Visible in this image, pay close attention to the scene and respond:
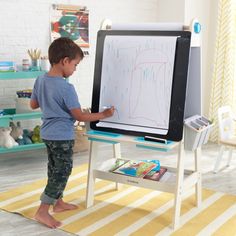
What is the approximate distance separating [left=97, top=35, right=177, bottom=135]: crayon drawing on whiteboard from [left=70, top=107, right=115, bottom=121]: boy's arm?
0.45 feet

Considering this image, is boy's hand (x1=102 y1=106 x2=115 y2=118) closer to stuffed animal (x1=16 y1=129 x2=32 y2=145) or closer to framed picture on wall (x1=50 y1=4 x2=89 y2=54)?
stuffed animal (x1=16 y1=129 x2=32 y2=145)

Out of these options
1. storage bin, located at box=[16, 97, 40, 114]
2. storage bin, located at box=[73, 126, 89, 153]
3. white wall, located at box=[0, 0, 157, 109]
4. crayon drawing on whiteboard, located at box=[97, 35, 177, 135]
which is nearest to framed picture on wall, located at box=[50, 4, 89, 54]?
white wall, located at box=[0, 0, 157, 109]

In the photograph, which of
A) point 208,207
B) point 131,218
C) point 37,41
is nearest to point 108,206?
point 131,218

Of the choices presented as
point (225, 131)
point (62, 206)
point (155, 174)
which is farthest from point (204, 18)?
point (62, 206)

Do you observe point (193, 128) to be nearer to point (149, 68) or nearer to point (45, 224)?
point (149, 68)

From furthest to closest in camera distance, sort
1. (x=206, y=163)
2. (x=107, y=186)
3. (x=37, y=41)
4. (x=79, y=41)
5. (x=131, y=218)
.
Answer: (x=79, y=41), (x=37, y=41), (x=206, y=163), (x=107, y=186), (x=131, y=218)

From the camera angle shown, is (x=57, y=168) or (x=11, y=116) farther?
(x=11, y=116)

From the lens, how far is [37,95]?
106 inches

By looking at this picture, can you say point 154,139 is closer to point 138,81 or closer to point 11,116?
point 138,81

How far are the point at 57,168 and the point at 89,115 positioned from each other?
1.36ft

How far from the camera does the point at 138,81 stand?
8.98ft

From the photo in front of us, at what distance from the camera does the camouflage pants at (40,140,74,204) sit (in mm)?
2686

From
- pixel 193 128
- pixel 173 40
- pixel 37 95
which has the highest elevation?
pixel 173 40

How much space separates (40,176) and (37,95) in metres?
1.31
